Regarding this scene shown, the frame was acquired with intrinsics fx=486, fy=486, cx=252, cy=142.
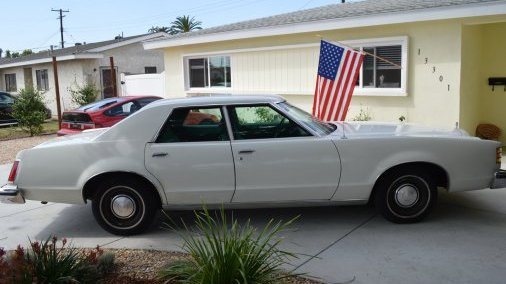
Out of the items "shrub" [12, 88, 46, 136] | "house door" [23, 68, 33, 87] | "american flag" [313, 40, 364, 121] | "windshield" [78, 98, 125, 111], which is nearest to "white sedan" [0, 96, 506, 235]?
"american flag" [313, 40, 364, 121]

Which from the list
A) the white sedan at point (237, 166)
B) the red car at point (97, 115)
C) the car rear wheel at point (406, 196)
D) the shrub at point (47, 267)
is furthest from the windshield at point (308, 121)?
the red car at point (97, 115)

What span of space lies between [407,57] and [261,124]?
5.43m

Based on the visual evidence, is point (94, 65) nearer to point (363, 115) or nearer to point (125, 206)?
point (363, 115)

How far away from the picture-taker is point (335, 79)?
880 centimetres

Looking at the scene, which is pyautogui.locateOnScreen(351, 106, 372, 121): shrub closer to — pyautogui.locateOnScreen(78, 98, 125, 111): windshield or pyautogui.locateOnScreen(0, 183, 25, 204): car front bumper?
Result: pyautogui.locateOnScreen(78, 98, 125, 111): windshield

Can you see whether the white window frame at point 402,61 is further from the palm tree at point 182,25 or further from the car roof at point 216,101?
the palm tree at point 182,25

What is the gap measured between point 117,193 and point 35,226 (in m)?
1.50

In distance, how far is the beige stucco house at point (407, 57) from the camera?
928 cm

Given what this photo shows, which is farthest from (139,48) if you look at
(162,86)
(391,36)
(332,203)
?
(332,203)

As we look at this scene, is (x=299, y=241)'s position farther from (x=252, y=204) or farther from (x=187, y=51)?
(x=187, y=51)

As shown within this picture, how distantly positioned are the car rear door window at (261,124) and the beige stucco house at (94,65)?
53.5 ft

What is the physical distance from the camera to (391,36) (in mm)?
9992

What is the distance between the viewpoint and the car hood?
17.7 feet

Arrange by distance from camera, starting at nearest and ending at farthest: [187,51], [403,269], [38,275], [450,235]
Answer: [38,275] → [403,269] → [450,235] → [187,51]
